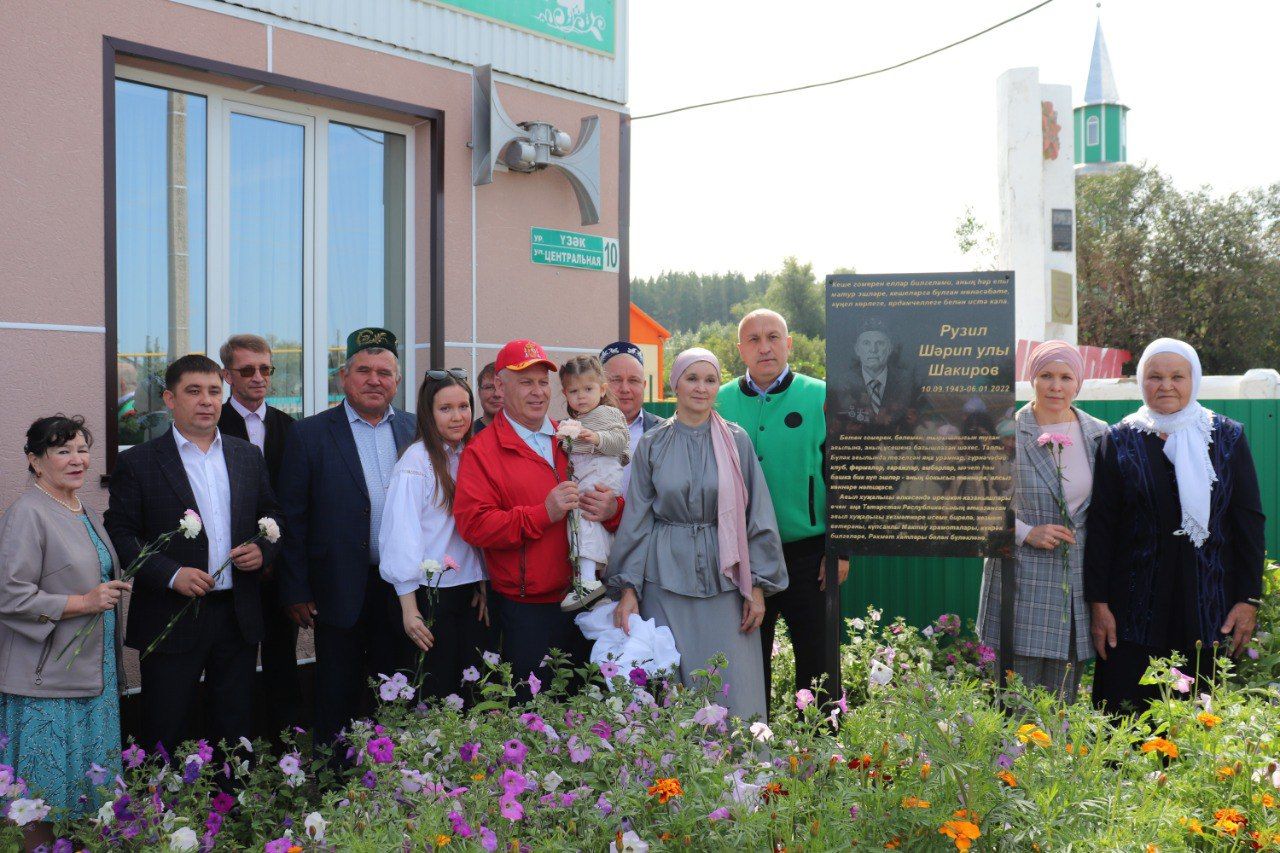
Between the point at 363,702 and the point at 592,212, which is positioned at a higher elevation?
the point at 592,212

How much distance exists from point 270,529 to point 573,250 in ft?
11.4

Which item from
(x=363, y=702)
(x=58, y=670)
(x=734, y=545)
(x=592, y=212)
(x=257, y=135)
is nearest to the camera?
(x=58, y=670)

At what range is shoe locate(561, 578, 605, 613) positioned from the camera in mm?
4055

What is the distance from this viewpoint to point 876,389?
14.1ft

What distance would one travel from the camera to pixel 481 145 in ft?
20.4

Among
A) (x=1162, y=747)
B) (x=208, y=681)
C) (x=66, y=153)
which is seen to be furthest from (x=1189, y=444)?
(x=66, y=153)

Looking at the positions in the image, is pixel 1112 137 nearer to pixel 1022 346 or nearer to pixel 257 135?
pixel 1022 346

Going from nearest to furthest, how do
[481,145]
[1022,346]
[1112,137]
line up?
[481,145], [1022,346], [1112,137]

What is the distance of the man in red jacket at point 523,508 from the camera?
13.0ft

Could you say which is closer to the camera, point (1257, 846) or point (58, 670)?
point (1257, 846)

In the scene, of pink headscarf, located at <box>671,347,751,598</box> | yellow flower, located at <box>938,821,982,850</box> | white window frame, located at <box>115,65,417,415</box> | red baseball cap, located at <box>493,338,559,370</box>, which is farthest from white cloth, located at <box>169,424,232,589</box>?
yellow flower, located at <box>938,821,982,850</box>

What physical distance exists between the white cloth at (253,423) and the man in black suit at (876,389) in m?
2.63

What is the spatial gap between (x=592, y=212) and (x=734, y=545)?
3433mm

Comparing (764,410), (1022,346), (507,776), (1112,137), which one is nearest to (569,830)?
(507,776)
